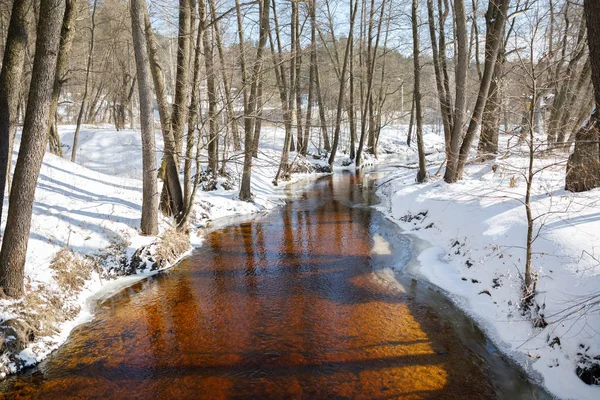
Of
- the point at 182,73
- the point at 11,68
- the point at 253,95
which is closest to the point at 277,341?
the point at 11,68

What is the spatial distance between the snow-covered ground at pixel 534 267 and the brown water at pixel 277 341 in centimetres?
40

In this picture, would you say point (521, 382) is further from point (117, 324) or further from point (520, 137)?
Result: point (117, 324)

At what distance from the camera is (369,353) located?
503cm

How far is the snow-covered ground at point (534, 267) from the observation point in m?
4.41

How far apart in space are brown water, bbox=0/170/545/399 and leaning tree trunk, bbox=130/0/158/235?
144 cm

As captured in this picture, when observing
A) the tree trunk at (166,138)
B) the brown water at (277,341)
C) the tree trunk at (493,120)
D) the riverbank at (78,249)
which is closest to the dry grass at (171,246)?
the riverbank at (78,249)

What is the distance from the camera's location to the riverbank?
5.10 m

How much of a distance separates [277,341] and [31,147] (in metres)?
4.45

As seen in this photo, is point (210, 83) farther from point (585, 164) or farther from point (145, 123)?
point (585, 164)

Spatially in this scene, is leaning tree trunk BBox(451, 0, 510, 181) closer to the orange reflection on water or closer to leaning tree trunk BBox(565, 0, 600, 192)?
leaning tree trunk BBox(565, 0, 600, 192)

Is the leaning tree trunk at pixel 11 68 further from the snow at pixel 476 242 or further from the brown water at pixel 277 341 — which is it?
the brown water at pixel 277 341

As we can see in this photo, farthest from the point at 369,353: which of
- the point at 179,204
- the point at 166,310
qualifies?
the point at 179,204

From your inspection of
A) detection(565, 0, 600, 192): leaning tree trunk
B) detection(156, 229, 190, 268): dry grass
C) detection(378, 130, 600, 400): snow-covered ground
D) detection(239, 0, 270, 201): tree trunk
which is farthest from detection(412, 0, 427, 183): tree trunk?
detection(156, 229, 190, 268): dry grass

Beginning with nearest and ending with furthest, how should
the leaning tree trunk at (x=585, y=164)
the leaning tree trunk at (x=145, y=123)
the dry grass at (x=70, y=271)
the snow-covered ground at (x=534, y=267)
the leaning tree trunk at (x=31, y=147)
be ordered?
the snow-covered ground at (x=534, y=267) → the leaning tree trunk at (x=31, y=147) → the dry grass at (x=70, y=271) → the leaning tree trunk at (x=585, y=164) → the leaning tree trunk at (x=145, y=123)
